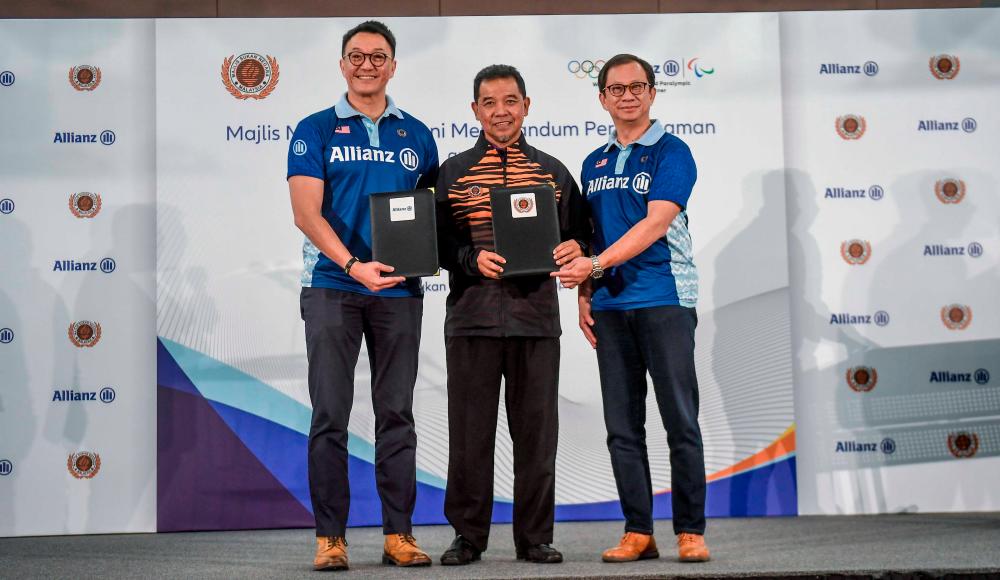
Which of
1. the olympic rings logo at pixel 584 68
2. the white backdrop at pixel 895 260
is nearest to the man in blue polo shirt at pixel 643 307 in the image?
the olympic rings logo at pixel 584 68

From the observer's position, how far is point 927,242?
183 inches

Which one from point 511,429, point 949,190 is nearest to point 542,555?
point 511,429

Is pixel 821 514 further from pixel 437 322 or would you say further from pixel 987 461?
pixel 437 322

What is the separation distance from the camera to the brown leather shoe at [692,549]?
10.1ft

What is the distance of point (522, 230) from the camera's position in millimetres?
3039

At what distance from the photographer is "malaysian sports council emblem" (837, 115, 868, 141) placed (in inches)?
184

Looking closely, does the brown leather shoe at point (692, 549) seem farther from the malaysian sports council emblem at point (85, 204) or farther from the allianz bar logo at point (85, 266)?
the malaysian sports council emblem at point (85, 204)

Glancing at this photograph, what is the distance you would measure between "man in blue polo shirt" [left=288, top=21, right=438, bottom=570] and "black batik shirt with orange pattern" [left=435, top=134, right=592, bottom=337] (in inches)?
5.8

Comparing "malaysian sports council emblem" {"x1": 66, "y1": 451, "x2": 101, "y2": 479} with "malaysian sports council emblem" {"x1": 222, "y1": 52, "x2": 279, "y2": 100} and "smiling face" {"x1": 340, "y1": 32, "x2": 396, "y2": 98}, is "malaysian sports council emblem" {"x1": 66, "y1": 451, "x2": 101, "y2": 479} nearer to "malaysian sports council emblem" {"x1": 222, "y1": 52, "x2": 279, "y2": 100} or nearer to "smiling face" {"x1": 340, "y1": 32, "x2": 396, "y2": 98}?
"malaysian sports council emblem" {"x1": 222, "y1": 52, "x2": 279, "y2": 100}

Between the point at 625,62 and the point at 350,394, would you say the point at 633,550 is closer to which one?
the point at 350,394

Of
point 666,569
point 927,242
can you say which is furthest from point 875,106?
point 666,569

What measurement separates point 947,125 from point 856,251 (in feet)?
2.44

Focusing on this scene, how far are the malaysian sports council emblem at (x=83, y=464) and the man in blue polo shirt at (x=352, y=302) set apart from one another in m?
1.77

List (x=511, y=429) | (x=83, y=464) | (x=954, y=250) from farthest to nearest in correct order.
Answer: (x=954, y=250), (x=83, y=464), (x=511, y=429)
